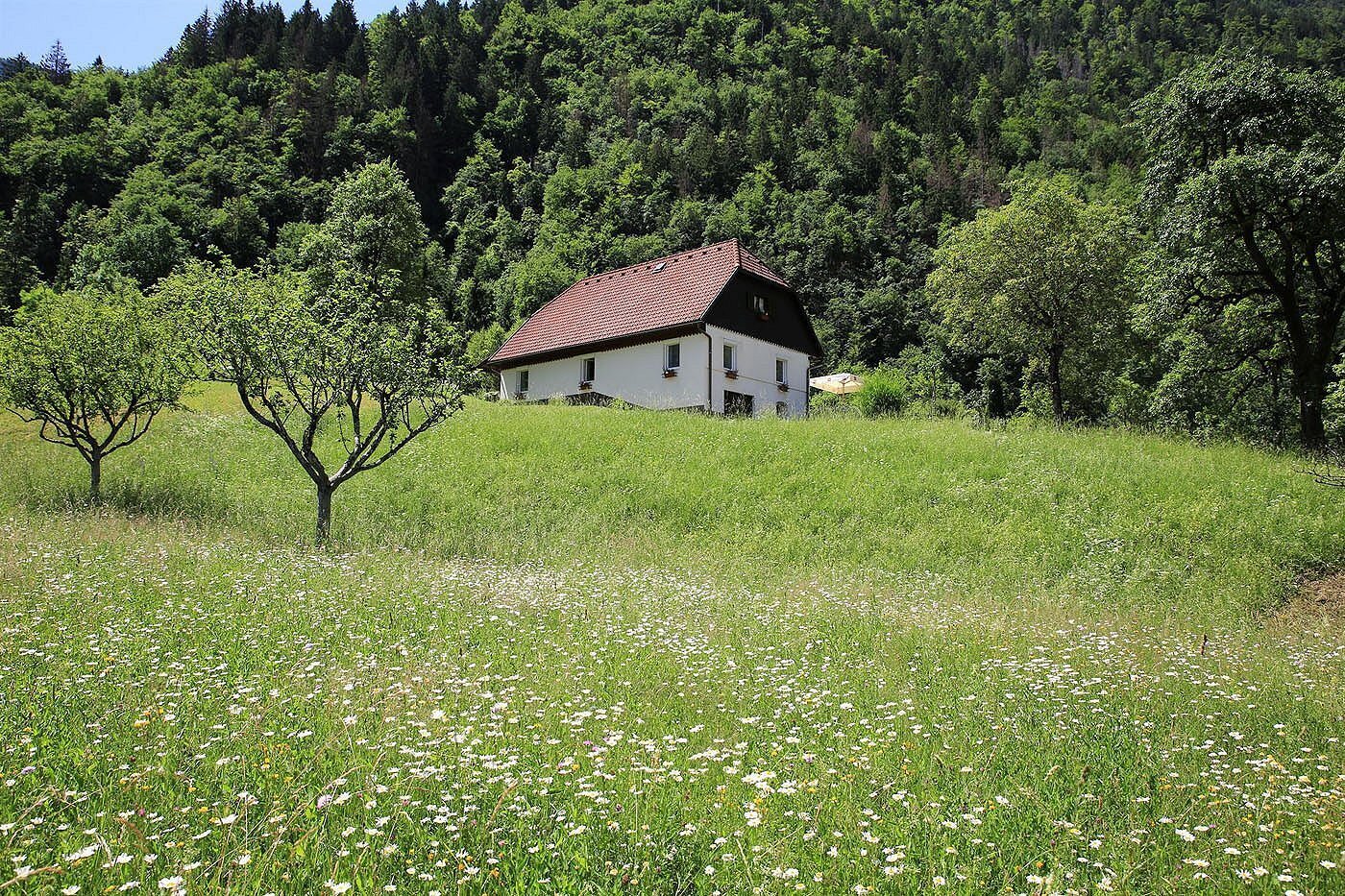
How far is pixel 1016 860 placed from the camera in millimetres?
3865

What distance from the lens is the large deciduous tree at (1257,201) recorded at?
2130 centimetres

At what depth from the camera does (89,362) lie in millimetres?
18203

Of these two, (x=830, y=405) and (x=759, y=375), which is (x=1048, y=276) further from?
(x=830, y=405)

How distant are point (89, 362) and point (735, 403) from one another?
24780mm

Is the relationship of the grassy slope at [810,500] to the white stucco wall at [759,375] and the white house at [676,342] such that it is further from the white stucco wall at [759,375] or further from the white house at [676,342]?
the white house at [676,342]

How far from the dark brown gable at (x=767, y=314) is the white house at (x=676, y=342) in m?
0.05

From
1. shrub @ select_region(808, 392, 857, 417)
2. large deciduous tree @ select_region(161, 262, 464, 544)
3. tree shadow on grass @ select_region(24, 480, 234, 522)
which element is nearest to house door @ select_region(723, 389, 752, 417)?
shrub @ select_region(808, 392, 857, 417)

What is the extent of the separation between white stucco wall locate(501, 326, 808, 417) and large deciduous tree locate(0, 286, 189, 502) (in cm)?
2016

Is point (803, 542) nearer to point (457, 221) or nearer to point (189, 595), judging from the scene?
point (189, 595)

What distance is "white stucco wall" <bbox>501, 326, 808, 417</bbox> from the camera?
116 ft

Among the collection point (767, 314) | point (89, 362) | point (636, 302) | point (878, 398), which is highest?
point (636, 302)

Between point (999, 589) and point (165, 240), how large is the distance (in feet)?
261

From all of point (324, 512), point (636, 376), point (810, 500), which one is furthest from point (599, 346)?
point (324, 512)

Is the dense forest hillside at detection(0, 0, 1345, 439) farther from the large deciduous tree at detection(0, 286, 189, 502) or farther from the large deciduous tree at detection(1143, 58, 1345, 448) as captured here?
the large deciduous tree at detection(0, 286, 189, 502)
